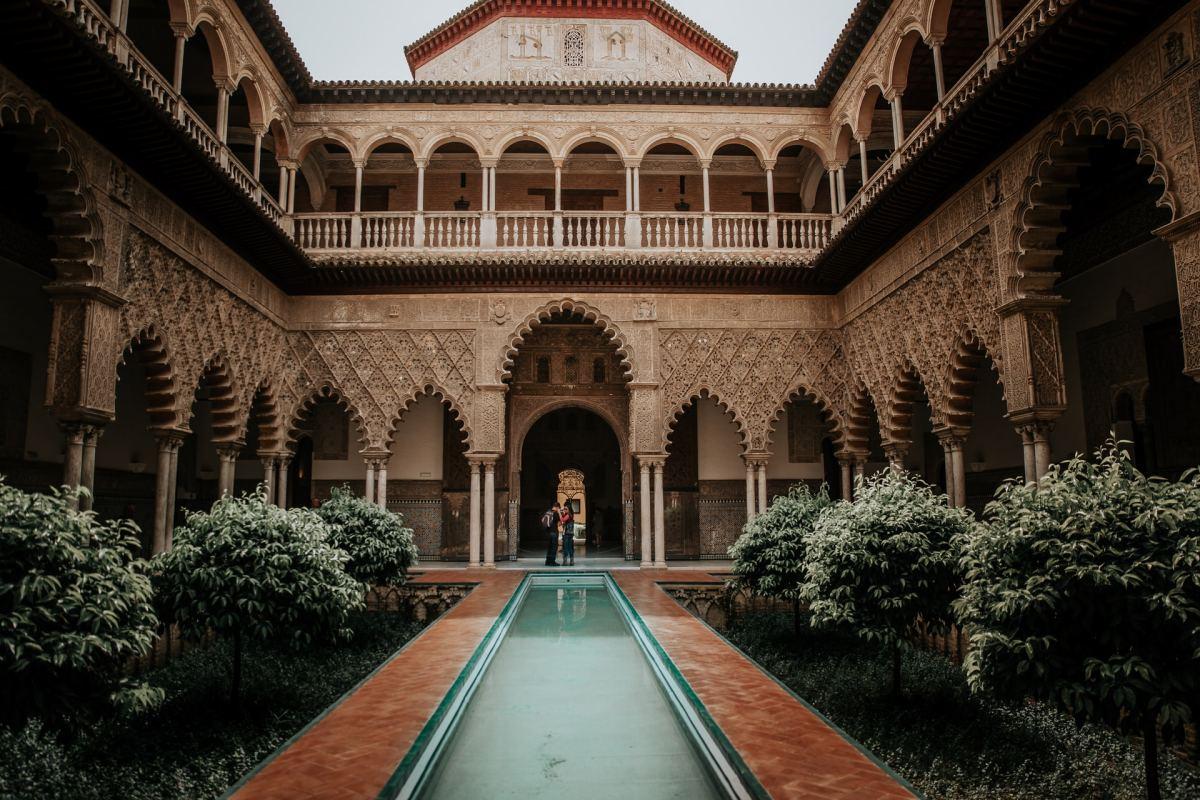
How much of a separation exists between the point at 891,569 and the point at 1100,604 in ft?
6.98

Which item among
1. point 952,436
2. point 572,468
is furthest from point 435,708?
point 572,468

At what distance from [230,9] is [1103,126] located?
10.2 meters

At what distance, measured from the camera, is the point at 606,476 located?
1956 centimetres

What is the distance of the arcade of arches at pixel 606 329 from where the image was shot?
25.0 feet

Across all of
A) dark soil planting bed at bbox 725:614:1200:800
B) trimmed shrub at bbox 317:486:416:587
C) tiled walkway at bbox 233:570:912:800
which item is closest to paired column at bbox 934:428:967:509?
dark soil planting bed at bbox 725:614:1200:800

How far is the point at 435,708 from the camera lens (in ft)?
14.4

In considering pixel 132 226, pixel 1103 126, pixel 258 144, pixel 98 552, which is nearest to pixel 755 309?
pixel 1103 126

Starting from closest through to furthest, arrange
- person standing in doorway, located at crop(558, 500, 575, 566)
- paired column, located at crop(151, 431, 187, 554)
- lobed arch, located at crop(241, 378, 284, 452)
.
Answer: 1. paired column, located at crop(151, 431, 187, 554)
2. lobed arch, located at crop(241, 378, 284, 452)
3. person standing in doorway, located at crop(558, 500, 575, 566)

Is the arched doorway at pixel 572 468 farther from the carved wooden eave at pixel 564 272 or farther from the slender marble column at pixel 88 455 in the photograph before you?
the slender marble column at pixel 88 455

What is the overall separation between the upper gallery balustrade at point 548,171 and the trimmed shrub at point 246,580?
4614 millimetres

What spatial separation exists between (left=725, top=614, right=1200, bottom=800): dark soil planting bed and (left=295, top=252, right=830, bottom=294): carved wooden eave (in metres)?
6.86

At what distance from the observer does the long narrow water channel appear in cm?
371

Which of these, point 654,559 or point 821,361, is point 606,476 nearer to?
point 654,559

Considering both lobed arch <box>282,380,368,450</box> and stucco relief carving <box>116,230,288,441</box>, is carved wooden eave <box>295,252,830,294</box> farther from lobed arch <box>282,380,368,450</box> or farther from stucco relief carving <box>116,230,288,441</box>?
lobed arch <box>282,380,368,450</box>
